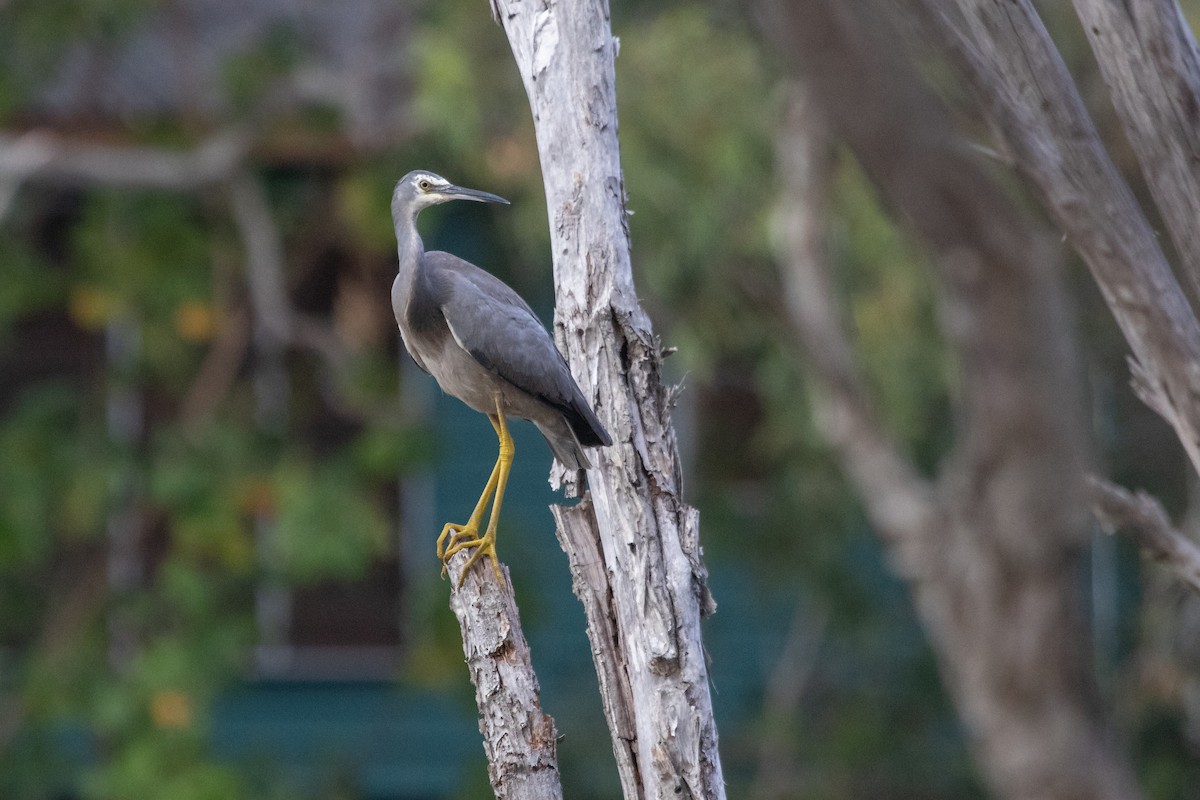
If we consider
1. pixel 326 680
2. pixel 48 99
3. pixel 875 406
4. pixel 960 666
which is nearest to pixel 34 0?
pixel 48 99

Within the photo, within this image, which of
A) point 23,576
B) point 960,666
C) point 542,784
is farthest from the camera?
point 23,576

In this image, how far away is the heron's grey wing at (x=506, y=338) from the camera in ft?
10.2

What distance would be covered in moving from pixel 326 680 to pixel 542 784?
21.2 feet

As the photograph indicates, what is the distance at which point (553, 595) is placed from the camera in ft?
29.2

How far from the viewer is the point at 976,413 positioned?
6258 millimetres

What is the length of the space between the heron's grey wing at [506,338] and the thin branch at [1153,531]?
1193 millimetres

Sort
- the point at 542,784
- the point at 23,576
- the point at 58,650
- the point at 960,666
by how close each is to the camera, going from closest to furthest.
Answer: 1. the point at 542,784
2. the point at 960,666
3. the point at 58,650
4. the point at 23,576

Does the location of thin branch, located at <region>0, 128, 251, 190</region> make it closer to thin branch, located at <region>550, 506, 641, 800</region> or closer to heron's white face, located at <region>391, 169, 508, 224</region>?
heron's white face, located at <region>391, 169, 508, 224</region>

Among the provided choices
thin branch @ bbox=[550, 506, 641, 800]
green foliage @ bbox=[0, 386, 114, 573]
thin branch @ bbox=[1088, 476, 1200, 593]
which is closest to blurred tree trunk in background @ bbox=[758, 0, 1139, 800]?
thin branch @ bbox=[1088, 476, 1200, 593]

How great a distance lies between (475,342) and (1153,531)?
1.55 metres

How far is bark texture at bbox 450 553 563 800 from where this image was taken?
9.57 feet

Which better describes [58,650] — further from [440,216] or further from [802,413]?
[802,413]

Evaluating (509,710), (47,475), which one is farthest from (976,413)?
(47,475)

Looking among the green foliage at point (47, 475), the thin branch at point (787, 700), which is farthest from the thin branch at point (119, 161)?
the thin branch at point (787, 700)
